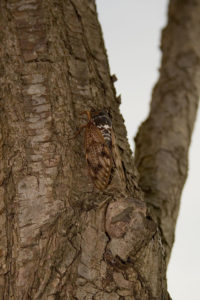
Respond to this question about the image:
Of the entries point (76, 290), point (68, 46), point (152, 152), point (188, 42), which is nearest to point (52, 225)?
point (76, 290)

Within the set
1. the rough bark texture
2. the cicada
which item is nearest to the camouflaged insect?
the cicada

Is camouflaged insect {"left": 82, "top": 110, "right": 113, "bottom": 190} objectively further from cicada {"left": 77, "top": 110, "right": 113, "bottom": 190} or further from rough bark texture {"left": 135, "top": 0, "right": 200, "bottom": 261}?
rough bark texture {"left": 135, "top": 0, "right": 200, "bottom": 261}

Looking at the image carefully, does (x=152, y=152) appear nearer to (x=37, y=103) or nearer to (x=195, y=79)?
(x=195, y=79)

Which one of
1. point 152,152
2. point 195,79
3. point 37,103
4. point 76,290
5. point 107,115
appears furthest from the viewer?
point 195,79

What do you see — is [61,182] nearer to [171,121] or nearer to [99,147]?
[99,147]

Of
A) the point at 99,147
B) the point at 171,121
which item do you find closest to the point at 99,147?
the point at 99,147

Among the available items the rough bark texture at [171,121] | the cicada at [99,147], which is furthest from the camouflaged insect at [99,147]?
the rough bark texture at [171,121]
